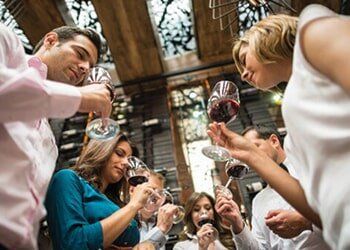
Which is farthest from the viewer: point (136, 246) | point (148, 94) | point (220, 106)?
point (148, 94)

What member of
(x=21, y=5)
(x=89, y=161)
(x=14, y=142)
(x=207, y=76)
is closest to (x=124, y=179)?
(x=89, y=161)

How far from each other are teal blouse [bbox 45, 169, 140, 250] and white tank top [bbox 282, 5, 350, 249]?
2.50 feet

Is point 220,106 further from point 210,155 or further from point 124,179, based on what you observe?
point 124,179

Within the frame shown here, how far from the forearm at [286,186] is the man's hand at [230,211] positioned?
708 mm

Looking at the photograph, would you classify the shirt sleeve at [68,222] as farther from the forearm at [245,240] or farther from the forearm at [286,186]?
the forearm at [245,240]

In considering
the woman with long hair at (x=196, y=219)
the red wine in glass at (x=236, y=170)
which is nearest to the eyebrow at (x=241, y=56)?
the red wine in glass at (x=236, y=170)

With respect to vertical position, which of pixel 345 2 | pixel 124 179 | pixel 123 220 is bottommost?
pixel 345 2

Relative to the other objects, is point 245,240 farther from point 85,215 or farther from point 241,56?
point 241,56

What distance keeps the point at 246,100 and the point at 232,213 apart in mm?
3014

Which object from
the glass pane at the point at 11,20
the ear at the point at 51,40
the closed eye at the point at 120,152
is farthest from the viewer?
the glass pane at the point at 11,20

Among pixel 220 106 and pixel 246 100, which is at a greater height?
pixel 220 106

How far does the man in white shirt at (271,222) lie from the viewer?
4.54 ft

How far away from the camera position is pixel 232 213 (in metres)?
1.84

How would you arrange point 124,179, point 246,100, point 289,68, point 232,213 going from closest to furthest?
1. point 289,68
2. point 232,213
3. point 124,179
4. point 246,100
